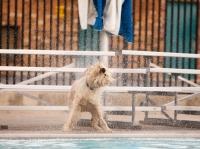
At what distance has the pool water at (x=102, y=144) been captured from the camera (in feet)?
29.6

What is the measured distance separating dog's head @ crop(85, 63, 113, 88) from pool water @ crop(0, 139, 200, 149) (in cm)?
97

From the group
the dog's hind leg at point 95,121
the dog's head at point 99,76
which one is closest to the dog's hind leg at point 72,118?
the dog's hind leg at point 95,121

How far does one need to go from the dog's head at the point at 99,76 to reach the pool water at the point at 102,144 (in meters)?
0.97

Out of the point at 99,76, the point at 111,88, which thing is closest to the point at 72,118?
the point at 99,76

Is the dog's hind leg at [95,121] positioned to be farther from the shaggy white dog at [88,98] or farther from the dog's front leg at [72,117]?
the dog's front leg at [72,117]

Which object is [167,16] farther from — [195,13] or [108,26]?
[108,26]

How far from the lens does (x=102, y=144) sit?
934 centimetres

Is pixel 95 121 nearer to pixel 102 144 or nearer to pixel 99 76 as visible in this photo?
pixel 99 76

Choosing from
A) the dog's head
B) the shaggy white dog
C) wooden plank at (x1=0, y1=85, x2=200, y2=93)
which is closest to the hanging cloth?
wooden plank at (x1=0, y1=85, x2=200, y2=93)

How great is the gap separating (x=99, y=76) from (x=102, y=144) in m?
1.37

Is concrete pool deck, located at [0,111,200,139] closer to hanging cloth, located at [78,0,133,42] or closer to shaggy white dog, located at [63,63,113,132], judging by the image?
shaggy white dog, located at [63,63,113,132]

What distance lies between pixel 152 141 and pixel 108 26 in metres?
2.59

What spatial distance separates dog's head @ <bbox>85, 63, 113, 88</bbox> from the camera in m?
10.3

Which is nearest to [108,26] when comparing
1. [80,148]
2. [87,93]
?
[87,93]
